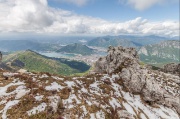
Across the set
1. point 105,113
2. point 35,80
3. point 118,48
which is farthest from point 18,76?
point 118,48

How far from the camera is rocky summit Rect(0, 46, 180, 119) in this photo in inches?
1303

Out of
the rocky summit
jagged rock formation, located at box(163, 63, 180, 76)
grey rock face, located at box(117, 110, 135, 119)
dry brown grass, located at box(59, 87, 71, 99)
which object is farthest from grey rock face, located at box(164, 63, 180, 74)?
dry brown grass, located at box(59, 87, 71, 99)

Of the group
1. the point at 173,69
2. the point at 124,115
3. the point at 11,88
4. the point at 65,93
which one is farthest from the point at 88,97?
the point at 173,69

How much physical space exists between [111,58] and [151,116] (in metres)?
41.0

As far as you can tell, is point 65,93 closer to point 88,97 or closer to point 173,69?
point 88,97

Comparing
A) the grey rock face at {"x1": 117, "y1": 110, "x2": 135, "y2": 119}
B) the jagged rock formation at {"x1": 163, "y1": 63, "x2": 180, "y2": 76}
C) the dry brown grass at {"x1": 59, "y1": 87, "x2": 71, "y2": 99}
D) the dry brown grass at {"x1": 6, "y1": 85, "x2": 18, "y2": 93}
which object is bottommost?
the jagged rock formation at {"x1": 163, "y1": 63, "x2": 180, "y2": 76}

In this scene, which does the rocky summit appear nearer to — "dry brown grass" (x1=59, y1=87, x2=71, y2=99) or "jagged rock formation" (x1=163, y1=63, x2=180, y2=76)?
"dry brown grass" (x1=59, y1=87, x2=71, y2=99)

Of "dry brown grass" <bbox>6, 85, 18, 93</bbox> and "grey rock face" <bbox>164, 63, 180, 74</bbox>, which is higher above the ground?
"dry brown grass" <bbox>6, 85, 18, 93</bbox>

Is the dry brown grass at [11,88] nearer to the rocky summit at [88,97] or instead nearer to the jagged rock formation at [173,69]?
the rocky summit at [88,97]

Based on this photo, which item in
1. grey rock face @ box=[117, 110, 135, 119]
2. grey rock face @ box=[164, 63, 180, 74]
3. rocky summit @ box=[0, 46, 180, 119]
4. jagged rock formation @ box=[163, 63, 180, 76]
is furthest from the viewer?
grey rock face @ box=[164, 63, 180, 74]

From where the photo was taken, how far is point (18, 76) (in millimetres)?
46375

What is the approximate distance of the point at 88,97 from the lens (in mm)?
44344

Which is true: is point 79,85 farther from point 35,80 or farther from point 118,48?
point 118,48

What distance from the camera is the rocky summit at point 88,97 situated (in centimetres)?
3309
